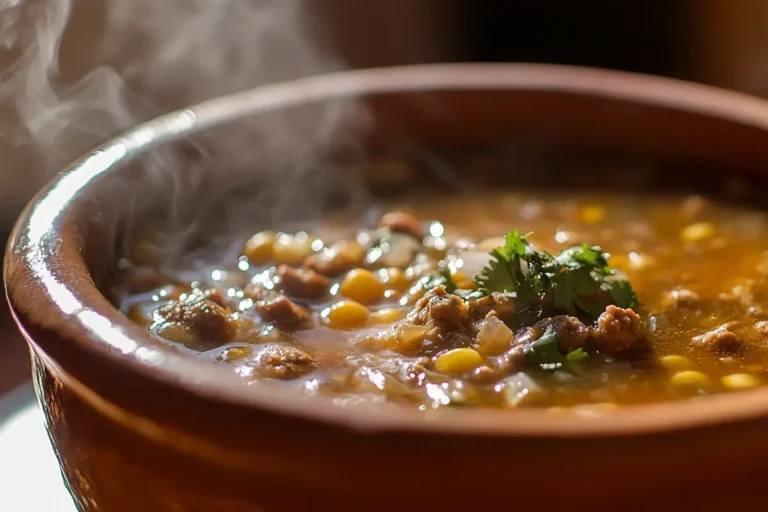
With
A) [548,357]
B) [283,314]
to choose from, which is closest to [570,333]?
[548,357]

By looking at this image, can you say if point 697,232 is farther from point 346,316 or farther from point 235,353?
point 235,353

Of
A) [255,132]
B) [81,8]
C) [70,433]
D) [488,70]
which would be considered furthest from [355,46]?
[70,433]

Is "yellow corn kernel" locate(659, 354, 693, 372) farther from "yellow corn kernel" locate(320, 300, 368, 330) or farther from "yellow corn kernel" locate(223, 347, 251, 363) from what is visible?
"yellow corn kernel" locate(223, 347, 251, 363)

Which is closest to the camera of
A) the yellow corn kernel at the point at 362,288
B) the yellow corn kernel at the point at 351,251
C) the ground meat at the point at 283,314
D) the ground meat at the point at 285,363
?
the ground meat at the point at 285,363

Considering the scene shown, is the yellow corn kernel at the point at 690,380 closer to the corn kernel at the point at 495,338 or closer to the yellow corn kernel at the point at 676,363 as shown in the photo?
the yellow corn kernel at the point at 676,363

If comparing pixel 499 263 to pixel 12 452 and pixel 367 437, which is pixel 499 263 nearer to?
pixel 367 437

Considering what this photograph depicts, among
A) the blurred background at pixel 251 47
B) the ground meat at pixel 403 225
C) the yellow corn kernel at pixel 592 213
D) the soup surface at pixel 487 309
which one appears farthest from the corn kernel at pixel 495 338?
the blurred background at pixel 251 47
